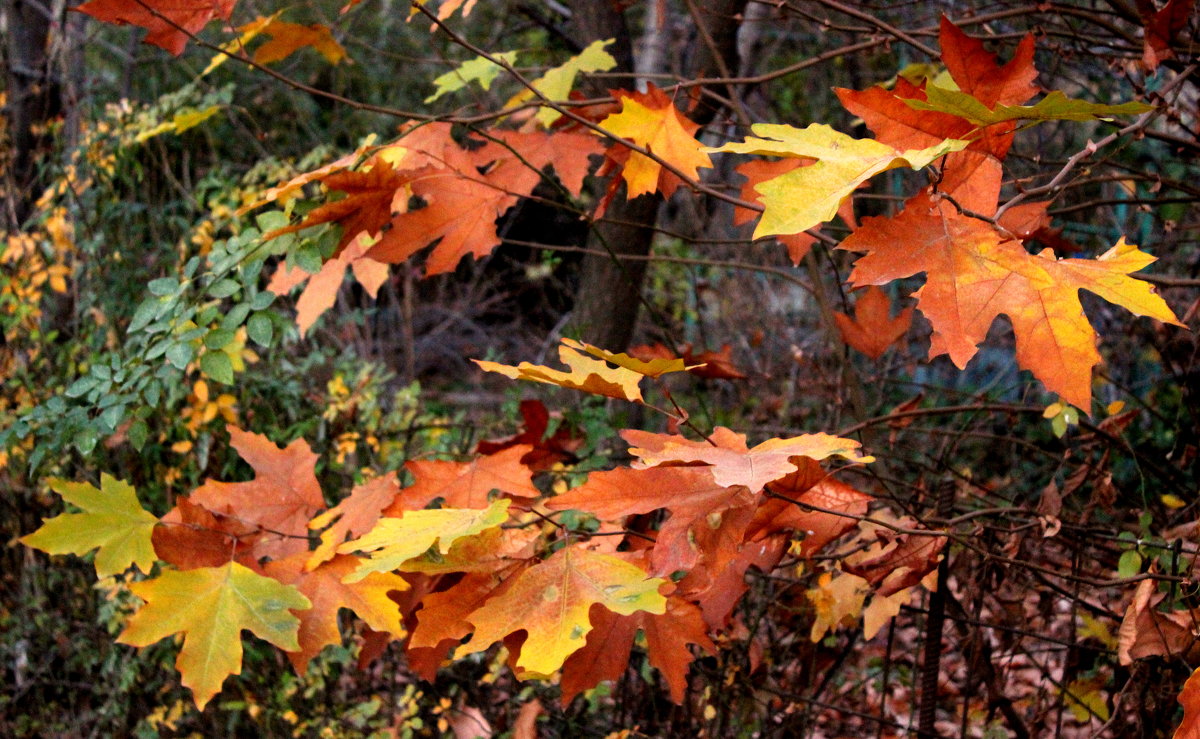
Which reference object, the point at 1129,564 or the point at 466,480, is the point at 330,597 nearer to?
the point at 466,480

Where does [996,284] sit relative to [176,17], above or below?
below

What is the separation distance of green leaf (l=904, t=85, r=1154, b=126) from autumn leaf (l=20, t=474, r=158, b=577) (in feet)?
3.99

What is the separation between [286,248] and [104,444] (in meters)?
1.57

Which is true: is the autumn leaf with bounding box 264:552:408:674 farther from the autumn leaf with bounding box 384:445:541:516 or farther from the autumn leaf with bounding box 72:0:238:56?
the autumn leaf with bounding box 72:0:238:56

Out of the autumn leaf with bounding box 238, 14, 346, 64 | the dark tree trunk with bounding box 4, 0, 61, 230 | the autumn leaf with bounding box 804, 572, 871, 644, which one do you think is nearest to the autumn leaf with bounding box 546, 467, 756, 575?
the autumn leaf with bounding box 804, 572, 871, 644

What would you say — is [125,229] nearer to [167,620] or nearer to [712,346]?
[167,620]

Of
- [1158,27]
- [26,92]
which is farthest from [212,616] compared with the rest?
[26,92]

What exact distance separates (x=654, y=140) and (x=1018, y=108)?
33.9 inches

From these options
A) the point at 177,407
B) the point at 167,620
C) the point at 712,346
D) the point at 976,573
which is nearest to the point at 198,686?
the point at 167,620

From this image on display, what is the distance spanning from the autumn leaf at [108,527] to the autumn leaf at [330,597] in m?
0.19

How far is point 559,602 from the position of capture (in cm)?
126

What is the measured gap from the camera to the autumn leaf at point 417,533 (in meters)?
1.18

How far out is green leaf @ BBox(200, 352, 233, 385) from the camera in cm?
181

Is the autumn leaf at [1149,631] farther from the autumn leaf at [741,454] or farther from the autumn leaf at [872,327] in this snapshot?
the autumn leaf at [872,327]
